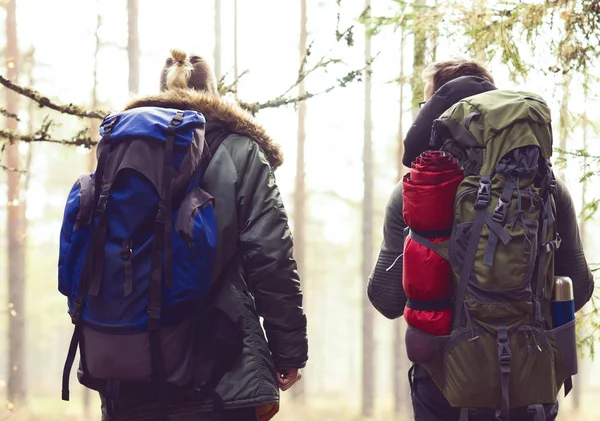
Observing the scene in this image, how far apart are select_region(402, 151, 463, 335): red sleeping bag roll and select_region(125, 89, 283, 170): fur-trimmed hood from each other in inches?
29.2

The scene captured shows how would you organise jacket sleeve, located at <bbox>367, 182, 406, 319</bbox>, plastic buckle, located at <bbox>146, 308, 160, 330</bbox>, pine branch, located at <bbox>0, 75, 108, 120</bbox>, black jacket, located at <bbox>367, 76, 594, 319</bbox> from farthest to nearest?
pine branch, located at <bbox>0, 75, 108, 120</bbox> < jacket sleeve, located at <bbox>367, 182, 406, 319</bbox> < black jacket, located at <bbox>367, 76, 594, 319</bbox> < plastic buckle, located at <bbox>146, 308, 160, 330</bbox>

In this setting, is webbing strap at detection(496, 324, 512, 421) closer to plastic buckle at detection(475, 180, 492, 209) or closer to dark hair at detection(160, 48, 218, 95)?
plastic buckle at detection(475, 180, 492, 209)

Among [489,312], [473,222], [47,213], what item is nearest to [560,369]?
[489,312]

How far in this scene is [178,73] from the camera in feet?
9.76

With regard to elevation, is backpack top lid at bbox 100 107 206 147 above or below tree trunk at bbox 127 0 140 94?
below

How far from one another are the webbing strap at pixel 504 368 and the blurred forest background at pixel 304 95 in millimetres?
1429

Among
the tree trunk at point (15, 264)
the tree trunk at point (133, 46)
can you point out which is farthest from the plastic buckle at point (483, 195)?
the tree trunk at point (15, 264)

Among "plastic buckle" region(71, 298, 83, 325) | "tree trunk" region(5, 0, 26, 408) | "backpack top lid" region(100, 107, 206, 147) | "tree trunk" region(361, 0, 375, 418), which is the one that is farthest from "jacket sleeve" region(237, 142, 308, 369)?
"tree trunk" region(5, 0, 26, 408)

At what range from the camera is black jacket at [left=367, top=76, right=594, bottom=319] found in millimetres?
2992

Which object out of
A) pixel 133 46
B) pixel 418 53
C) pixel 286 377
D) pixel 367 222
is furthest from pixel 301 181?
pixel 286 377

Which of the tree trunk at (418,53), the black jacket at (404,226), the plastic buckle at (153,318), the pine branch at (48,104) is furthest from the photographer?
the tree trunk at (418,53)

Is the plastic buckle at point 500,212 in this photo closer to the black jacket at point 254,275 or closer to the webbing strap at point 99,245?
the black jacket at point 254,275

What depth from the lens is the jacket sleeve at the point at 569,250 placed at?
2.98 metres

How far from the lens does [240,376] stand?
8.64ft
